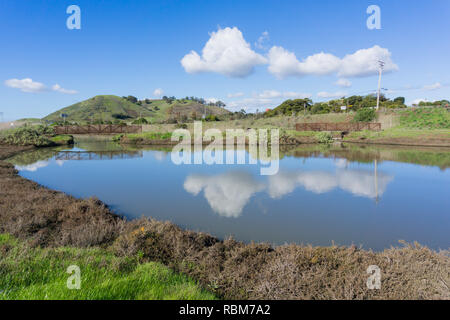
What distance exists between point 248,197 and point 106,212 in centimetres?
498

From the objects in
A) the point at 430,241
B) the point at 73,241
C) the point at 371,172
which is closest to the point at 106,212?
the point at 73,241

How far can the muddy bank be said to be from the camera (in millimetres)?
3846

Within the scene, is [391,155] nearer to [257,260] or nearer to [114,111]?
[257,260]

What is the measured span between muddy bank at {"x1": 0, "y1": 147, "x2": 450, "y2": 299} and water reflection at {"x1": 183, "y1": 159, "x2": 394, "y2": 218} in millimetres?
2893

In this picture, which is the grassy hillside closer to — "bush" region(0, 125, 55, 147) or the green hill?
the green hill

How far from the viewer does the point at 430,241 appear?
6207 millimetres

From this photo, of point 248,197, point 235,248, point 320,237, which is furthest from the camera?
point 248,197

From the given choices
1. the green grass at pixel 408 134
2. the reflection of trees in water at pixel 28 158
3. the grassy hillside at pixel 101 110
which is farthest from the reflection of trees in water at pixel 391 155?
the grassy hillside at pixel 101 110

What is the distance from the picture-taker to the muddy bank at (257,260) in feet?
12.6

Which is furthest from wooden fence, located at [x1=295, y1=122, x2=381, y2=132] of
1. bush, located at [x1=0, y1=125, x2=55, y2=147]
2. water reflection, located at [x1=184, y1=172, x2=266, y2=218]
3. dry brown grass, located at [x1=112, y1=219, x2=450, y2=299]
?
dry brown grass, located at [x1=112, y1=219, x2=450, y2=299]

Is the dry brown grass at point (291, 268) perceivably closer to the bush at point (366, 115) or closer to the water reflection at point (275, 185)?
the water reflection at point (275, 185)

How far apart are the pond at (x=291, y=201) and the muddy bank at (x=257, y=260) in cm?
110
